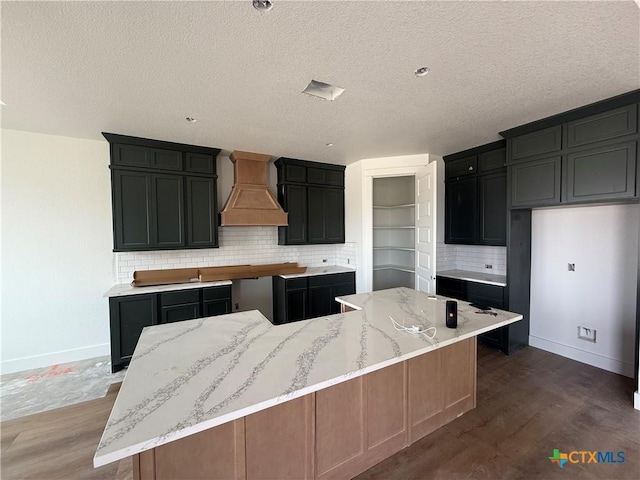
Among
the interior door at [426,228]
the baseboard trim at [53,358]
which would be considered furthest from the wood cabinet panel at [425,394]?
the baseboard trim at [53,358]

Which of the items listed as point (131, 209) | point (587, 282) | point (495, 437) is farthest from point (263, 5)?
point (587, 282)

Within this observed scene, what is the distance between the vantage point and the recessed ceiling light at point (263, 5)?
1.30 metres

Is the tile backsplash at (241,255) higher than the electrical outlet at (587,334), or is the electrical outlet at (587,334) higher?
Result: the tile backsplash at (241,255)

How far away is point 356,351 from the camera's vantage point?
1.48 metres

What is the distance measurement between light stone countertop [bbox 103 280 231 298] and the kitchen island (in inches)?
55.3

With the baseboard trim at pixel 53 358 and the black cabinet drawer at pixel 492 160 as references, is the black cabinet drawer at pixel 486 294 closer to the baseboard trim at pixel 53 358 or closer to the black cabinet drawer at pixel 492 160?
the black cabinet drawer at pixel 492 160

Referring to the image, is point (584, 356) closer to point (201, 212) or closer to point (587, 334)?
point (587, 334)

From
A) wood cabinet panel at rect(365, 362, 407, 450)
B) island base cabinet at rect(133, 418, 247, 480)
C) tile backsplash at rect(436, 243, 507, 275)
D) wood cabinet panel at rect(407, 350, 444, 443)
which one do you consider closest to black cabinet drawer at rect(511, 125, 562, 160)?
tile backsplash at rect(436, 243, 507, 275)

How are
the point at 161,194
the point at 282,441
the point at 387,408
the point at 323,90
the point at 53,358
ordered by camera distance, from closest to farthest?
the point at 282,441 < the point at 387,408 < the point at 323,90 < the point at 53,358 < the point at 161,194

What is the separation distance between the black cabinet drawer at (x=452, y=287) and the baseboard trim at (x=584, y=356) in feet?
3.10

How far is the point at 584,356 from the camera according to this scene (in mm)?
2951

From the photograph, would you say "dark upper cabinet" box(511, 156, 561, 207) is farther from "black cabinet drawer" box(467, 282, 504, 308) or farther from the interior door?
"black cabinet drawer" box(467, 282, 504, 308)

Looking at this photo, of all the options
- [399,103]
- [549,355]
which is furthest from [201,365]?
[549,355]

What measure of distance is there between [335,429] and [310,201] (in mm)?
3363
